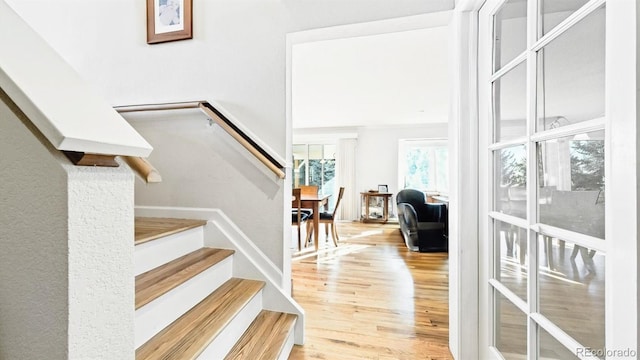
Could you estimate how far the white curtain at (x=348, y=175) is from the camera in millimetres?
6855

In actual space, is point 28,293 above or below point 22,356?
above

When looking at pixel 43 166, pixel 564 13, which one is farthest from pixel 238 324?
pixel 564 13

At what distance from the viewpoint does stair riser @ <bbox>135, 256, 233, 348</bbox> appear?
1.09m

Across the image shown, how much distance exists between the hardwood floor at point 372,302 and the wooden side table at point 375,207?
2.32 m

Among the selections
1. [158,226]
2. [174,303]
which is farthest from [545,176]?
[158,226]

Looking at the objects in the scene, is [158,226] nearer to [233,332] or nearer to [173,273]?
[173,273]

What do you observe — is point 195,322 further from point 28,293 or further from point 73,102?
point 73,102

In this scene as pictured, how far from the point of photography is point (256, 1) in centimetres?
179

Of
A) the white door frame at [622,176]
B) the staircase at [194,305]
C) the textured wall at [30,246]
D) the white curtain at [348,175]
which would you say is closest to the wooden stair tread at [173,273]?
the staircase at [194,305]

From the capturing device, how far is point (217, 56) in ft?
6.11

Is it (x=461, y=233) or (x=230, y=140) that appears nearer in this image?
(x=461, y=233)

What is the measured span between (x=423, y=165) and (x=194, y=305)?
6390 millimetres

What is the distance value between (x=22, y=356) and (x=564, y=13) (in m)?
1.56

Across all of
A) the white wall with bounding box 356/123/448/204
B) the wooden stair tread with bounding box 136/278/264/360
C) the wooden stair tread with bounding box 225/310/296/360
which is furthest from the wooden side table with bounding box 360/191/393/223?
the wooden stair tread with bounding box 136/278/264/360
